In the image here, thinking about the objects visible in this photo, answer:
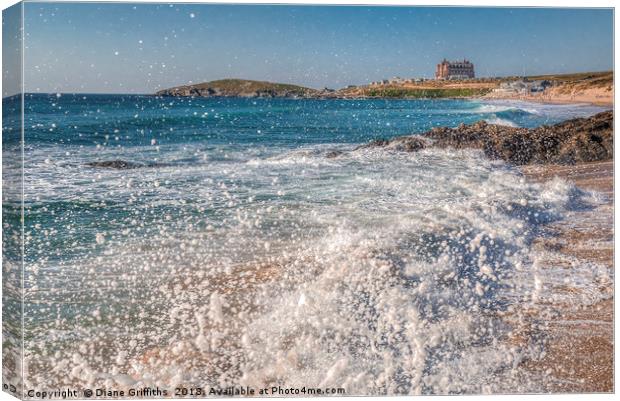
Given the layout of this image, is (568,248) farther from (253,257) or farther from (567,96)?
(253,257)

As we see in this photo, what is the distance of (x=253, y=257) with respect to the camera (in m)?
5.03

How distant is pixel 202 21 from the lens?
490 cm

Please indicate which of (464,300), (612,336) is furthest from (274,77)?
(612,336)

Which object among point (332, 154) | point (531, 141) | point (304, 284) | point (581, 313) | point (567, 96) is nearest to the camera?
point (304, 284)

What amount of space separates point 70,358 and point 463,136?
3289mm

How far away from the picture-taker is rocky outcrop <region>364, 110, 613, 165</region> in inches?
209

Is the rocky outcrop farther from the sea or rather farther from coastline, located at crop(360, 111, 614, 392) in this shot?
the sea

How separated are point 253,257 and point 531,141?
7.85 feet

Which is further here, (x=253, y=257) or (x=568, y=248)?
(x=568, y=248)

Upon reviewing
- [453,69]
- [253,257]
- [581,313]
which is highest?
[453,69]

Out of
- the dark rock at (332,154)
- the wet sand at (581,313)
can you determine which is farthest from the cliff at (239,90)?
the wet sand at (581,313)

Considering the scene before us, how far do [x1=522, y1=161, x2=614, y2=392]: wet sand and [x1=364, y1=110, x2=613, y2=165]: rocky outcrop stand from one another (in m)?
0.10

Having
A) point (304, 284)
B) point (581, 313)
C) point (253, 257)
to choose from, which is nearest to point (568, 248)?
point (581, 313)

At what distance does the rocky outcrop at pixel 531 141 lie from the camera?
17.4 feet
